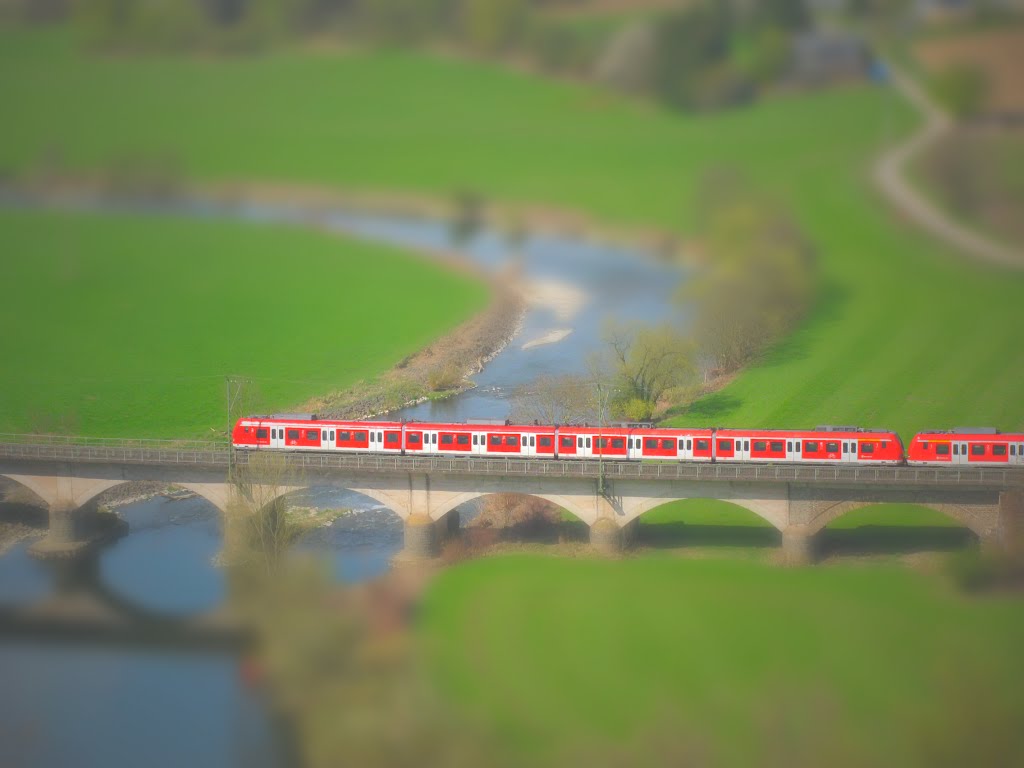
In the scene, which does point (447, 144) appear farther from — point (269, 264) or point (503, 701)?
point (503, 701)

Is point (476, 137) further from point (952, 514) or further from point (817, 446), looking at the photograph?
point (952, 514)

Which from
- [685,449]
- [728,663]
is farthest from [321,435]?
[728,663]

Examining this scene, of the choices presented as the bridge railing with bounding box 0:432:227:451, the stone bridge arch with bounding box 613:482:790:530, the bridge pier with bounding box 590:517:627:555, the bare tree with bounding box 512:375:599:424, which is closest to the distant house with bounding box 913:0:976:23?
the bare tree with bounding box 512:375:599:424

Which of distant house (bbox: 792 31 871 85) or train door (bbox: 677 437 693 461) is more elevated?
distant house (bbox: 792 31 871 85)

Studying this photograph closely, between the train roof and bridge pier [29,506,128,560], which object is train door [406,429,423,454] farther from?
bridge pier [29,506,128,560]

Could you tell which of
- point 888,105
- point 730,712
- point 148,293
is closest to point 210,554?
point 730,712

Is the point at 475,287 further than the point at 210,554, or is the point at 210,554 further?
the point at 475,287
